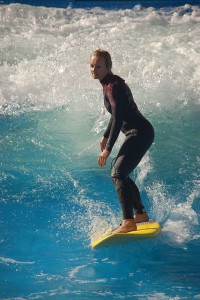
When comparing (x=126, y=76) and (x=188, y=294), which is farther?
(x=126, y=76)

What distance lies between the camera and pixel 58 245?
17.0ft

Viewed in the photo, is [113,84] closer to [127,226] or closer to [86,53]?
[127,226]

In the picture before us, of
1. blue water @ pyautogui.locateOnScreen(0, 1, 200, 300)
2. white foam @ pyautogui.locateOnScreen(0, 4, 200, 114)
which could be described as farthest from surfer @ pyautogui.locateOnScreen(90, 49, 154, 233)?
white foam @ pyautogui.locateOnScreen(0, 4, 200, 114)

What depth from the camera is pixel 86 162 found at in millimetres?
6875

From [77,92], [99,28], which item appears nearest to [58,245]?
[77,92]

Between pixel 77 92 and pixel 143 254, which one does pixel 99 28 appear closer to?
pixel 77 92

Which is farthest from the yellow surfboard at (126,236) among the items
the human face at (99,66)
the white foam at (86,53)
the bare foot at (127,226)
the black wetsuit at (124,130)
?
the white foam at (86,53)

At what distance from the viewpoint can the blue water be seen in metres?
4.66

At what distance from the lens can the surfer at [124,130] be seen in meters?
4.64

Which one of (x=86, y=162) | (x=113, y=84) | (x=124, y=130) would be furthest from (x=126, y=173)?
(x=86, y=162)

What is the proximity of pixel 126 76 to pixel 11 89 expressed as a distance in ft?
6.08

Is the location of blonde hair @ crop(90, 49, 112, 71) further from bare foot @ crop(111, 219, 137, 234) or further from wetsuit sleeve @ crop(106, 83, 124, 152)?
bare foot @ crop(111, 219, 137, 234)

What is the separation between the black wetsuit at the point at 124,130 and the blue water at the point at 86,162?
1.92ft

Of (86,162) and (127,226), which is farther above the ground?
(86,162)
